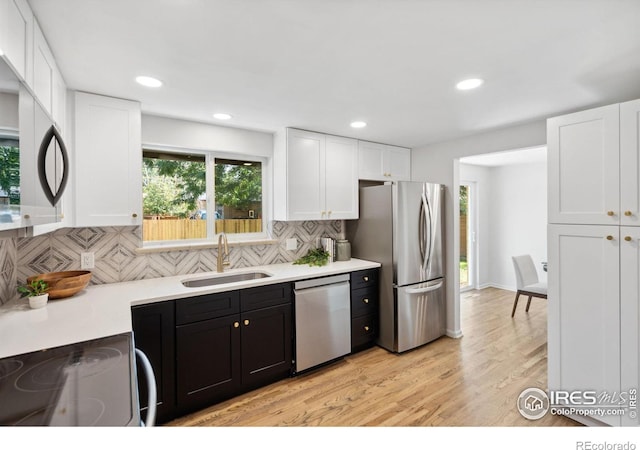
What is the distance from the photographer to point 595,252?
2021mm

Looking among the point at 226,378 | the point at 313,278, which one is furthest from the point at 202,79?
the point at 226,378

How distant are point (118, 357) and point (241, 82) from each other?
1667 millimetres

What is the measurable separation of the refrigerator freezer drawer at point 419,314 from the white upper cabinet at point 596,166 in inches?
57.3

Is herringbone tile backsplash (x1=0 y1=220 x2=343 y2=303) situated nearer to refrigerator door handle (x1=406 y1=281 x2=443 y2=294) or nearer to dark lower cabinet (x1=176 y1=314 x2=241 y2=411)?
dark lower cabinet (x1=176 y1=314 x2=241 y2=411)

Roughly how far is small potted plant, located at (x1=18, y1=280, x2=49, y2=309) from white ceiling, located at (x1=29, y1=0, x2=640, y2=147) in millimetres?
1268

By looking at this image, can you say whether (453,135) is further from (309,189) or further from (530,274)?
(530,274)

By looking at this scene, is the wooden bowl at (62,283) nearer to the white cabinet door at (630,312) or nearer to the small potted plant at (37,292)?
the small potted plant at (37,292)

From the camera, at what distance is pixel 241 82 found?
2.02 m

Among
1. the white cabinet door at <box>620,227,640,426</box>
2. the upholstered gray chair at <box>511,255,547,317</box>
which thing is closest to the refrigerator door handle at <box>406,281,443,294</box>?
the upholstered gray chair at <box>511,255,547,317</box>

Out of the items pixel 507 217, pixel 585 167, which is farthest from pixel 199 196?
pixel 507 217

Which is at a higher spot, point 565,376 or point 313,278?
point 313,278

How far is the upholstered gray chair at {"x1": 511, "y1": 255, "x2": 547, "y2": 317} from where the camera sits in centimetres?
406

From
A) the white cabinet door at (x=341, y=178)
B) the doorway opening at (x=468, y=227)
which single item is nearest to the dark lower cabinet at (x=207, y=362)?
the white cabinet door at (x=341, y=178)

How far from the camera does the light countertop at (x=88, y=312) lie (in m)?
1.38
